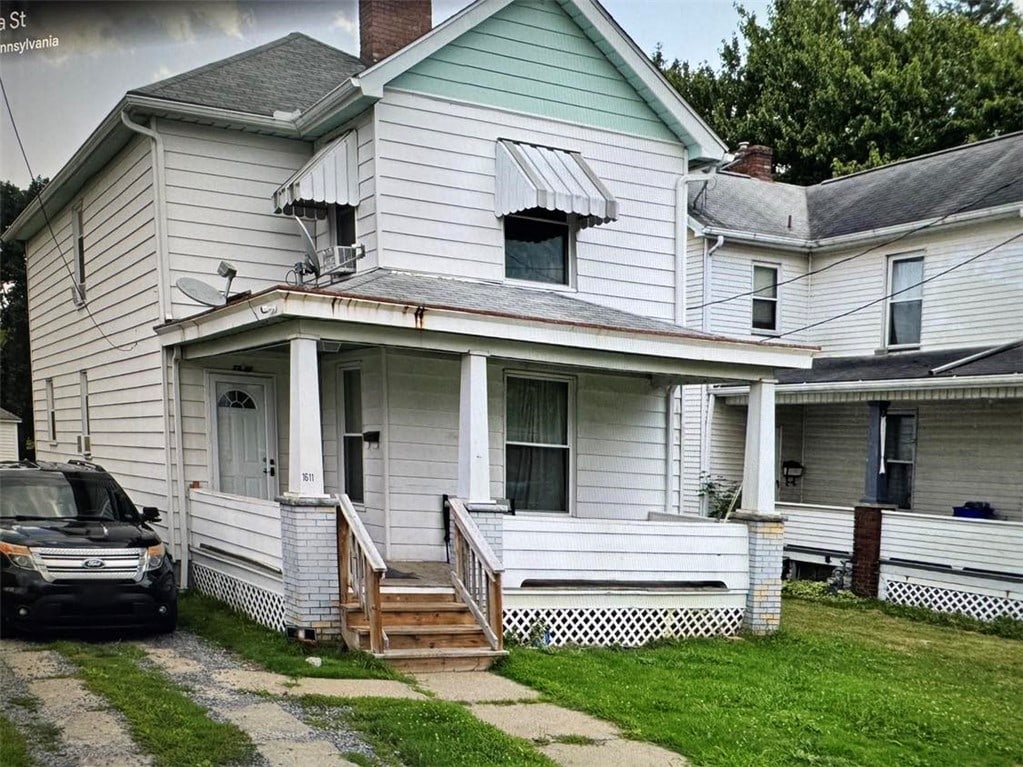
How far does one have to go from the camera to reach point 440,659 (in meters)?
7.16

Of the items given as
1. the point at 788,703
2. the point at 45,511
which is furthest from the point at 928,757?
the point at 45,511

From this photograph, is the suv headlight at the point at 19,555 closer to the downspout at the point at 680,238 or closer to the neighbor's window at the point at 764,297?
the downspout at the point at 680,238

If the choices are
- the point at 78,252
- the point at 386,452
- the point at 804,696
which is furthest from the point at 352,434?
the point at 78,252

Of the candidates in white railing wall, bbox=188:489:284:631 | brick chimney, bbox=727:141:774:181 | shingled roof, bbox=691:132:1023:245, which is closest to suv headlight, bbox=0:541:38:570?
white railing wall, bbox=188:489:284:631

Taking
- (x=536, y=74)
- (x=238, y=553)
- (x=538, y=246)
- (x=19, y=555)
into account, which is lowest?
(x=238, y=553)

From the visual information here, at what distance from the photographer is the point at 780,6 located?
92.7 feet

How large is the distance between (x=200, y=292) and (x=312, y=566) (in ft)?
10.5

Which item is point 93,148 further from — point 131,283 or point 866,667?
point 866,667

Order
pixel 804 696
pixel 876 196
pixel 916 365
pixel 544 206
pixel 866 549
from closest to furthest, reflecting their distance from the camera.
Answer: pixel 804 696
pixel 544 206
pixel 866 549
pixel 916 365
pixel 876 196

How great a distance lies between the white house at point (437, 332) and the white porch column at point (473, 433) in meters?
0.02

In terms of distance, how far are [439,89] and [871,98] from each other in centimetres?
2058

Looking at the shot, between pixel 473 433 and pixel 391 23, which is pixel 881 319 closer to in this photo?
pixel 391 23

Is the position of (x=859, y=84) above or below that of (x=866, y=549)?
above

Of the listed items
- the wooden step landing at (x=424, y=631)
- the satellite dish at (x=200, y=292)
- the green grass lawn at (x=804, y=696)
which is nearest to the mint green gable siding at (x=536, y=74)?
the satellite dish at (x=200, y=292)
